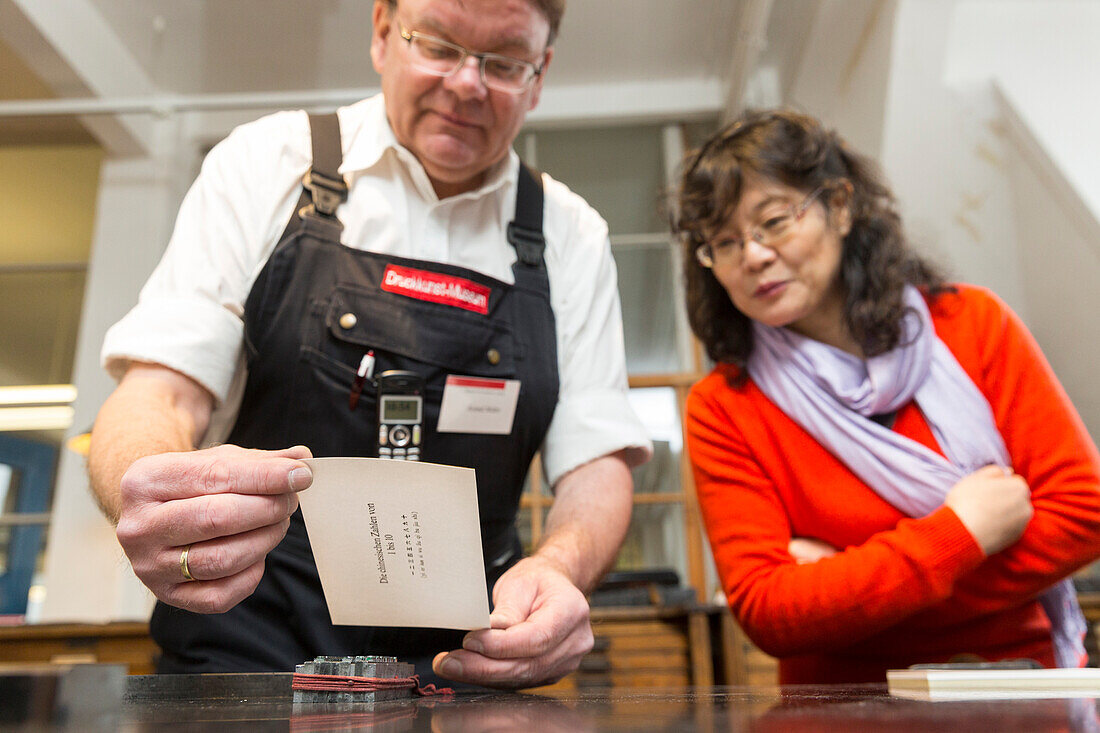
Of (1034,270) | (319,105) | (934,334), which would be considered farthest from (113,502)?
(319,105)

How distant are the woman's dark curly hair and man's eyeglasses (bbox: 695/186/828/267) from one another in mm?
28

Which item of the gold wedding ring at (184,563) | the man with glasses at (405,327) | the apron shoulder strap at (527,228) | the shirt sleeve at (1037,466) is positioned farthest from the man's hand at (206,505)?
the shirt sleeve at (1037,466)

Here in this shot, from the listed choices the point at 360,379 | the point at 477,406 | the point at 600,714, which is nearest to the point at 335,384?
the point at 360,379

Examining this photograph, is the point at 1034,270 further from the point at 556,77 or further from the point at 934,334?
the point at 556,77

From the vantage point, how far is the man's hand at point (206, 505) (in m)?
0.62

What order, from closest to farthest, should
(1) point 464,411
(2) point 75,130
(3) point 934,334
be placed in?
(1) point 464,411 < (3) point 934,334 < (2) point 75,130

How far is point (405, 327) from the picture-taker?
3.72 ft

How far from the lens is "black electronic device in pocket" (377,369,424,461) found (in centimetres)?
106

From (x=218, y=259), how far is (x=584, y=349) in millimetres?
532

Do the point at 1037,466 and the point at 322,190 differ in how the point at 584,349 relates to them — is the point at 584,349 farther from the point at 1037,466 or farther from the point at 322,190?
the point at 1037,466

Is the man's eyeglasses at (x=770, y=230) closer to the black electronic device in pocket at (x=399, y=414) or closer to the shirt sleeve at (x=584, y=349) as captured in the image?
the shirt sleeve at (x=584, y=349)

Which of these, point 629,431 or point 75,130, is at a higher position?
point 75,130

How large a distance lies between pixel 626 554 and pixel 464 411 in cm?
331

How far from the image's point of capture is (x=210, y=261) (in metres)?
1.07
